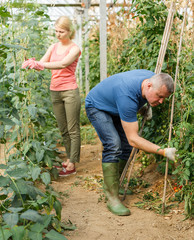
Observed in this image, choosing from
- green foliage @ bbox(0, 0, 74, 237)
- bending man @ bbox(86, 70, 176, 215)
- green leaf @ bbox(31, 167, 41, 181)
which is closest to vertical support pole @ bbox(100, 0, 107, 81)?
green foliage @ bbox(0, 0, 74, 237)

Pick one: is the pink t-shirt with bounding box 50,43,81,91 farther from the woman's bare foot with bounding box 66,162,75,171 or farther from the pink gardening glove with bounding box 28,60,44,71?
the woman's bare foot with bounding box 66,162,75,171

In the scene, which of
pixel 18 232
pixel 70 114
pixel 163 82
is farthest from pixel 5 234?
pixel 70 114

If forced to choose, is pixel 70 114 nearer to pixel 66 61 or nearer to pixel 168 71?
pixel 66 61

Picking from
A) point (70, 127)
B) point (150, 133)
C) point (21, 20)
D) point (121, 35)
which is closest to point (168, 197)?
point (150, 133)

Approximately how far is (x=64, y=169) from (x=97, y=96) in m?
1.33

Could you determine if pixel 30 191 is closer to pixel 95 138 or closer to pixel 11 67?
pixel 11 67

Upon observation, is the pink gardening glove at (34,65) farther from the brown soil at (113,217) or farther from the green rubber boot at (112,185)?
the brown soil at (113,217)

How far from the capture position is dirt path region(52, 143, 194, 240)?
2334 mm

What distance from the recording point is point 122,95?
2482 mm

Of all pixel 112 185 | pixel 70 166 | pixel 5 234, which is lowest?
pixel 70 166

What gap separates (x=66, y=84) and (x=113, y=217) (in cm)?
162

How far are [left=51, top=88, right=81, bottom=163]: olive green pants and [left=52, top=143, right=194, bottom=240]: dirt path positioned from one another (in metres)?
0.50

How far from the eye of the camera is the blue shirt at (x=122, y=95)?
246 cm

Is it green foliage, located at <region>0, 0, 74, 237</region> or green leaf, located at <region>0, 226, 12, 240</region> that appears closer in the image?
green leaf, located at <region>0, 226, 12, 240</region>
